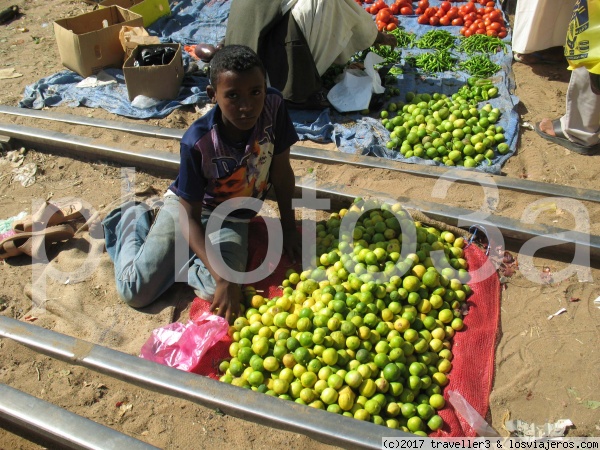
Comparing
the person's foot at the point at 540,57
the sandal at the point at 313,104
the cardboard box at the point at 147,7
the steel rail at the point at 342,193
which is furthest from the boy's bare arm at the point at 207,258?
the cardboard box at the point at 147,7

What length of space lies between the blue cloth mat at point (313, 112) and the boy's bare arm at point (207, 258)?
2280mm

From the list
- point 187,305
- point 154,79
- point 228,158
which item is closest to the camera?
point 228,158

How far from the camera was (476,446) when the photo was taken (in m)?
2.72

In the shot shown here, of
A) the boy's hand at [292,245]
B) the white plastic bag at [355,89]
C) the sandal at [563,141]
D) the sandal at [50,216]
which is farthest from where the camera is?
the white plastic bag at [355,89]

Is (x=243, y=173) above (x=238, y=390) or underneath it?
above

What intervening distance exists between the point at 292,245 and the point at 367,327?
1001 millimetres

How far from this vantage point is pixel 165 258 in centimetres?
368

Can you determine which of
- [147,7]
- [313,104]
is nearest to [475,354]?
[313,104]

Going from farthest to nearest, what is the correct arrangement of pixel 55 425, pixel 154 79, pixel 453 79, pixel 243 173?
1. pixel 453 79
2. pixel 154 79
3. pixel 243 173
4. pixel 55 425

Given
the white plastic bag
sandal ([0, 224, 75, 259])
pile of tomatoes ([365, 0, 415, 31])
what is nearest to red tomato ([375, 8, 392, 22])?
pile of tomatoes ([365, 0, 415, 31])

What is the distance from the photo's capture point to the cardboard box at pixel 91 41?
6.57 meters

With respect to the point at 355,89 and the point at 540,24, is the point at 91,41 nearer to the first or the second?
the point at 355,89

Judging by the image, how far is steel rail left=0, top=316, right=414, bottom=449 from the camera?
2.67 m

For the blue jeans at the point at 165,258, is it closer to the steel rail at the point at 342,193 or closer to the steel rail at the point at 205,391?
the steel rail at the point at 205,391
